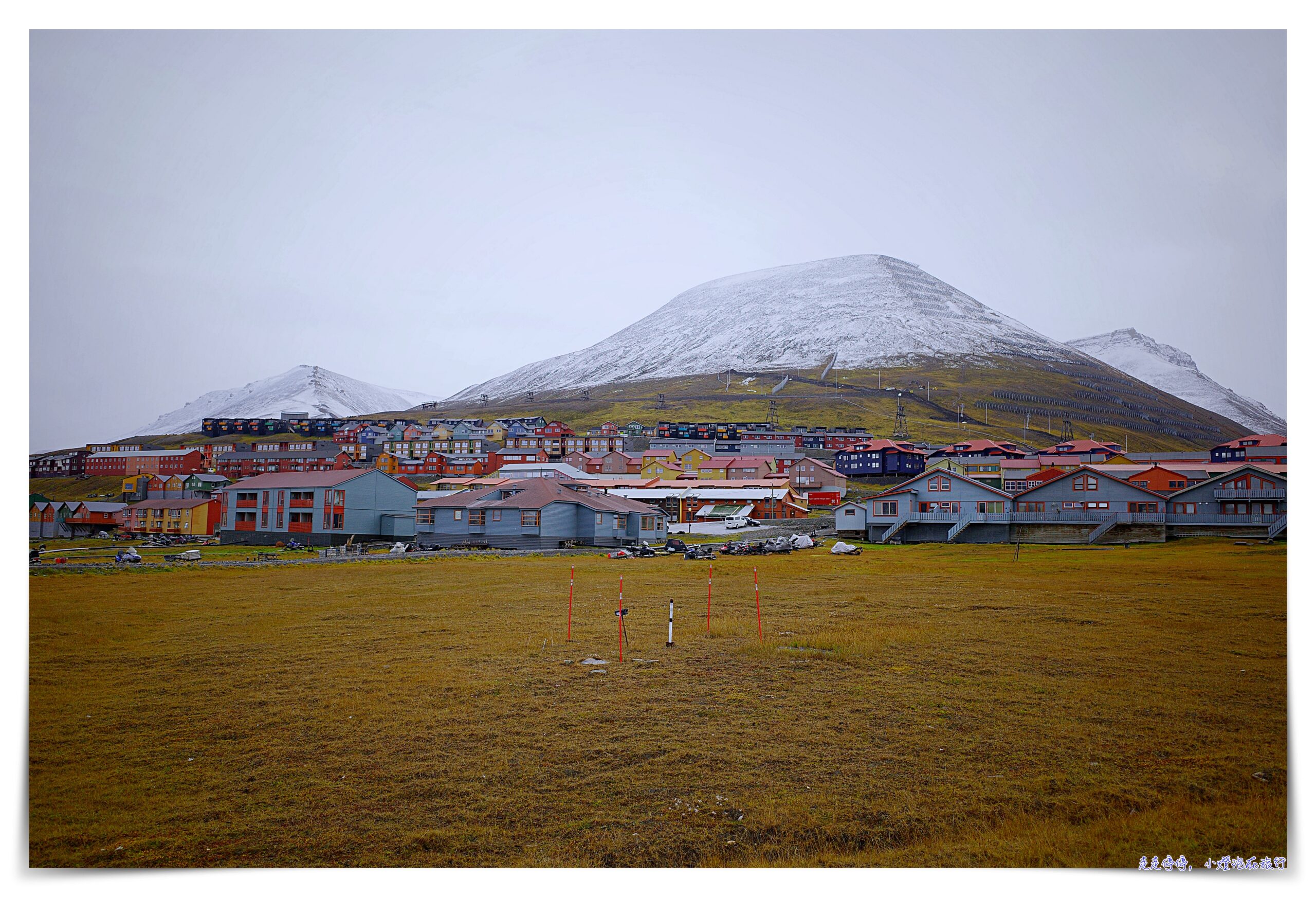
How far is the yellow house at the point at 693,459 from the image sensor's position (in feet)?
253

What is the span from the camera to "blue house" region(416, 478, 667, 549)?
38406 mm

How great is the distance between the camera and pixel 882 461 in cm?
8081

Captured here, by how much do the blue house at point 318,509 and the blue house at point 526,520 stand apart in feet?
8.40

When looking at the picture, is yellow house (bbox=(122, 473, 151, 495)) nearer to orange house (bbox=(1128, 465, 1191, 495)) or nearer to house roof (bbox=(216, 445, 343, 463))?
house roof (bbox=(216, 445, 343, 463))

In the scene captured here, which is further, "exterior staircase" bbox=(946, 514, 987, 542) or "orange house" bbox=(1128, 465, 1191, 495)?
"exterior staircase" bbox=(946, 514, 987, 542)

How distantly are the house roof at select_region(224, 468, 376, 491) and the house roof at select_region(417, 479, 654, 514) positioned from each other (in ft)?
13.3

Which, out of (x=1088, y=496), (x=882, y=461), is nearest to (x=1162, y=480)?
(x=1088, y=496)

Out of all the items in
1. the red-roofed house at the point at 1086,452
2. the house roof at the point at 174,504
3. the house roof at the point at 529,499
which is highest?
the red-roofed house at the point at 1086,452

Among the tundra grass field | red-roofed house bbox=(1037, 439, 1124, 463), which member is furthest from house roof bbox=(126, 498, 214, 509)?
red-roofed house bbox=(1037, 439, 1124, 463)

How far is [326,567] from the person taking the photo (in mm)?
26453

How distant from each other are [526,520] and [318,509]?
11.6 m

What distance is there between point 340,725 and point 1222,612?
14468 millimetres

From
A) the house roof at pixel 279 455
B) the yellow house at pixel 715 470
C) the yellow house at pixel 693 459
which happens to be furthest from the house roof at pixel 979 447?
the house roof at pixel 279 455

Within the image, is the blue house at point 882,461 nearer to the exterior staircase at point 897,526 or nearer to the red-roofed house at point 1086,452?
the red-roofed house at point 1086,452
